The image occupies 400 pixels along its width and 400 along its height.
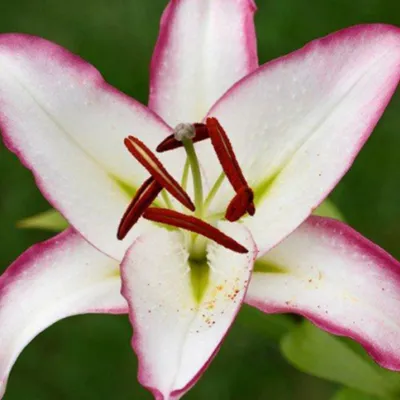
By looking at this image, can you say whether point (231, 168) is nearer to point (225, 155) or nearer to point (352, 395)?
point (225, 155)

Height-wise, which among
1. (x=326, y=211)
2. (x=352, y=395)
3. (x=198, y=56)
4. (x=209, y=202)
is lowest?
(x=352, y=395)

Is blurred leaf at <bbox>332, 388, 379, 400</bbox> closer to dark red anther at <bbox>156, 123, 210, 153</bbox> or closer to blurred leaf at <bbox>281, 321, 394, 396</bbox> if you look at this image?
blurred leaf at <bbox>281, 321, 394, 396</bbox>

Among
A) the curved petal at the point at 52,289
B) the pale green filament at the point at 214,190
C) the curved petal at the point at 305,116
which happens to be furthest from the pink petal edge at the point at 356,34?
the curved petal at the point at 52,289

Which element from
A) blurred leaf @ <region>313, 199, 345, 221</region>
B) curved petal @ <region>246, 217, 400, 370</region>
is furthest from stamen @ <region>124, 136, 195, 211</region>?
blurred leaf @ <region>313, 199, 345, 221</region>

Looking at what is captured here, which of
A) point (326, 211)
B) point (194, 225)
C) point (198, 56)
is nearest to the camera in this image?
point (194, 225)

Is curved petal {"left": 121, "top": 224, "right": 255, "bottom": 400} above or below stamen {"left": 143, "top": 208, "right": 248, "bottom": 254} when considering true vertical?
below

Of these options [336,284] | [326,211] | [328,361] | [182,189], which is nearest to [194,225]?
[182,189]

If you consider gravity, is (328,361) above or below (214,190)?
below

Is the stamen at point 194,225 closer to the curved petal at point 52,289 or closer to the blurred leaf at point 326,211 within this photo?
the curved petal at point 52,289
